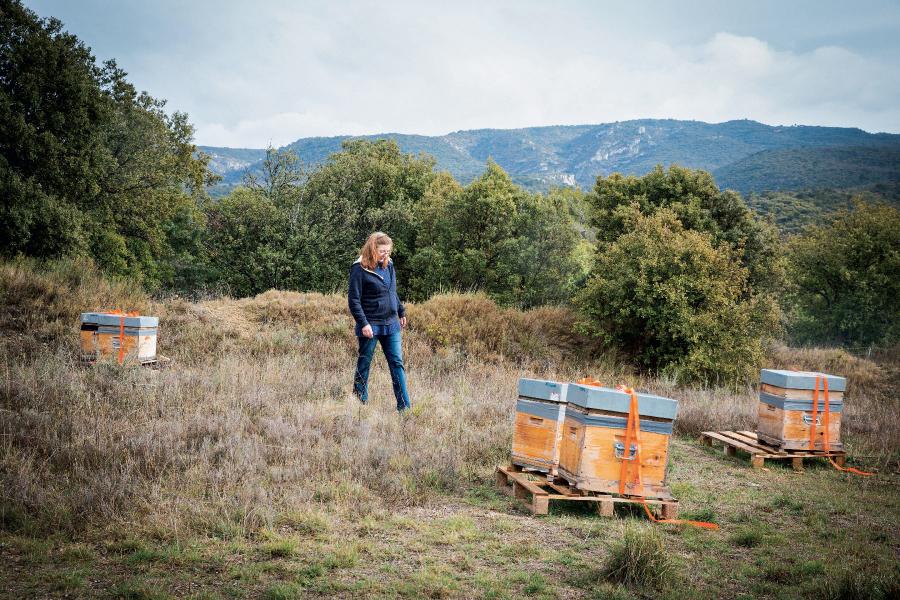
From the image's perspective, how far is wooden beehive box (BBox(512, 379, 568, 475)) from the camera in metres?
5.70

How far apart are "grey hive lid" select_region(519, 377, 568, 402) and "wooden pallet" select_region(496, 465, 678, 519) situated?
0.82 m

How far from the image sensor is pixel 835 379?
793cm

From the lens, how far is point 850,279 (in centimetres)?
3588

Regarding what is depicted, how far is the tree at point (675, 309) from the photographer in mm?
14859

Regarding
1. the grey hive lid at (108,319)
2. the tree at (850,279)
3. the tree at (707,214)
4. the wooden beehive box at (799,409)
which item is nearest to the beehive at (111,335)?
the grey hive lid at (108,319)

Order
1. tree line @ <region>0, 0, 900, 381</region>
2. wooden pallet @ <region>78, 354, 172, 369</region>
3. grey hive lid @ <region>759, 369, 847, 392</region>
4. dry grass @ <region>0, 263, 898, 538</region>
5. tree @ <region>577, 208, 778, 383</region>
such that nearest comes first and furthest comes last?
dry grass @ <region>0, 263, 898, 538</region>
grey hive lid @ <region>759, 369, 847, 392</region>
wooden pallet @ <region>78, 354, 172, 369</region>
tree @ <region>577, 208, 778, 383</region>
tree line @ <region>0, 0, 900, 381</region>

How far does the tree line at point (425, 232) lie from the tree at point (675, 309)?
0.06m

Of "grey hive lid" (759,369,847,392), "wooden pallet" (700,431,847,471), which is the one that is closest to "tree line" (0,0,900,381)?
"wooden pallet" (700,431,847,471)

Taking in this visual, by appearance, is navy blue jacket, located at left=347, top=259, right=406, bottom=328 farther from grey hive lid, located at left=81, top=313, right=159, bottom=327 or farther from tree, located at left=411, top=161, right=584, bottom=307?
tree, located at left=411, top=161, right=584, bottom=307

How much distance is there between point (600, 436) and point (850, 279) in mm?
38787

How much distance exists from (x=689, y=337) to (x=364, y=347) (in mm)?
9816

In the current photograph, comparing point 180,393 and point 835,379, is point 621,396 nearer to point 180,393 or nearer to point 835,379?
Result: point 835,379

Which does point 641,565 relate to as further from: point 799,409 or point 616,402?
point 799,409

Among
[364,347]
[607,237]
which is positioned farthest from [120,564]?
[607,237]
